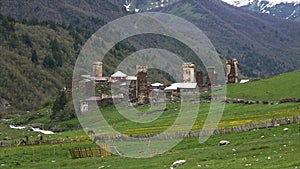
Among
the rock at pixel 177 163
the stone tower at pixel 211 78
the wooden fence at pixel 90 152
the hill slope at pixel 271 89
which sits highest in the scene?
the stone tower at pixel 211 78

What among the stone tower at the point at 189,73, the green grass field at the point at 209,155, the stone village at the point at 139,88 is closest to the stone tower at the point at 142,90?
the stone village at the point at 139,88

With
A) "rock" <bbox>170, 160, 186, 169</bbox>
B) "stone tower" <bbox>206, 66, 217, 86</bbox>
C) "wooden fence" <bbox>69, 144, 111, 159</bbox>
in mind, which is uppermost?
"stone tower" <bbox>206, 66, 217, 86</bbox>

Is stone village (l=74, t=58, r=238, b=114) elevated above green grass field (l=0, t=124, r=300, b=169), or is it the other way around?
stone village (l=74, t=58, r=238, b=114)

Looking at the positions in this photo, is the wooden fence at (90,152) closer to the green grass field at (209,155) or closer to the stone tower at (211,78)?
the green grass field at (209,155)

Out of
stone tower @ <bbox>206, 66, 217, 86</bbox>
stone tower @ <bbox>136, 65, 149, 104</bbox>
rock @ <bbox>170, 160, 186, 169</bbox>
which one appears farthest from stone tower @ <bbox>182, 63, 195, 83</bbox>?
rock @ <bbox>170, 160, 186, 169</bbox>

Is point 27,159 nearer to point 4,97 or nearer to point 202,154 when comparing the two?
point 202,154

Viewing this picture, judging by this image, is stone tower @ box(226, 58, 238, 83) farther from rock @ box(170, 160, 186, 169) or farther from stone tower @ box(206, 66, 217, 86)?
rock @ box(170, 160, 186, 169)

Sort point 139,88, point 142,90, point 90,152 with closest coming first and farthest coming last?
1. point 90,152
2. point 142,90
3. point 139,88

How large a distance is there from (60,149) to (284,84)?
181ft

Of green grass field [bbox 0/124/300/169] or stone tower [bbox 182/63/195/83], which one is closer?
green grass field [bbox 0/124/300/169]

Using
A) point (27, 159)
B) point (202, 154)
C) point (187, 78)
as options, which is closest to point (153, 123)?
point (27, 159)

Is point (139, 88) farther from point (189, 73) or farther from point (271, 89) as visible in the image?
point (271, 89)

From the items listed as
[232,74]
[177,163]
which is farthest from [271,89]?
[177,163]

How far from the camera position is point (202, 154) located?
142 feet
